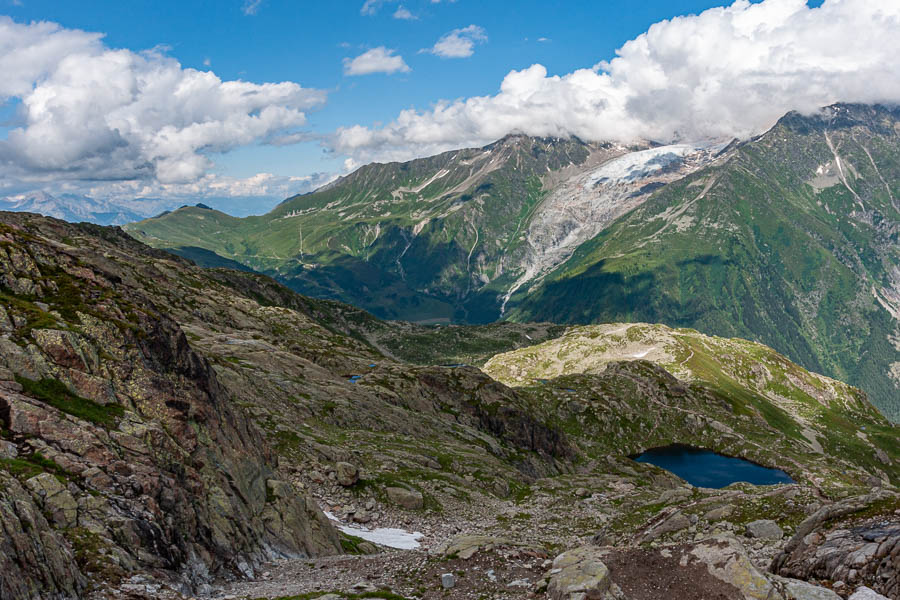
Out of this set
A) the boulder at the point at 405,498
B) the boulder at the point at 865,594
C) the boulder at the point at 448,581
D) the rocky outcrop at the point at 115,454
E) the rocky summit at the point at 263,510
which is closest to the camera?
the boulder at the point at 865,594

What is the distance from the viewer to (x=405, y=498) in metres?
62.7

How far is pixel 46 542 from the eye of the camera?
73.4ft

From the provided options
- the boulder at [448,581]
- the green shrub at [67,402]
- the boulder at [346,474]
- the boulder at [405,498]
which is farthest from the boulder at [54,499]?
the boulder at [405,498]

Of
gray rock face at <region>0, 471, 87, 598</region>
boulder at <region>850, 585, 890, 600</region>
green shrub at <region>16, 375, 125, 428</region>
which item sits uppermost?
green shrub at <region>16, 375, 125, 428</region>

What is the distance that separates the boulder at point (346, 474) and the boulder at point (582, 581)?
38803mm

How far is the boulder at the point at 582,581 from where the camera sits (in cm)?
2398

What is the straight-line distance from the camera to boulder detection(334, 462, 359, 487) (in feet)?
→ 203

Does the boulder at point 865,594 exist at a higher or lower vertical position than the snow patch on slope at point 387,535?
higher

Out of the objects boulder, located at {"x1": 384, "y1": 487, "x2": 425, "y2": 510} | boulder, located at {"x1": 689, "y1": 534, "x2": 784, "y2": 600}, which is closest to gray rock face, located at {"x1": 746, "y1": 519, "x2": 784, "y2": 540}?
boulder, located at {"x1": 689, "y1": 534, "x2": 784, "y2": 600}

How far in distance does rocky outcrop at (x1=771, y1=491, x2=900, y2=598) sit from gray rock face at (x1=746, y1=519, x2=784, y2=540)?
10284 mm

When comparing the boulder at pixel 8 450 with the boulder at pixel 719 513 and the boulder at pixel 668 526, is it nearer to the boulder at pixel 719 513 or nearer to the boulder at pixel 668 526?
the boulder at pixel 668 526

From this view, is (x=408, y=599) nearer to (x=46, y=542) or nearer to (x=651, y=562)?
(x=651, y=562)

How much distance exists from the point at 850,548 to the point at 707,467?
587 ft

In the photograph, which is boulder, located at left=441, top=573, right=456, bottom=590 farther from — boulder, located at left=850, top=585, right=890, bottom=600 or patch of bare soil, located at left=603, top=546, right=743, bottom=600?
boulder, located at left=850, top=585, right=890, bottom=600
